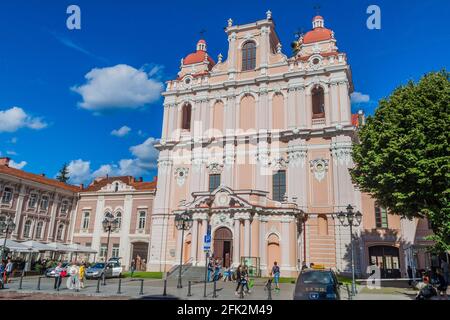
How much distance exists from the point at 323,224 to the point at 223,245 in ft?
33.5

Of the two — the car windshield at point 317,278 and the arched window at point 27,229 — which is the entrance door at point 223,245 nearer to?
the car windshield at point 317,278

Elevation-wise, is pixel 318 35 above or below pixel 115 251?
above

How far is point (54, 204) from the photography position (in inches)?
1892

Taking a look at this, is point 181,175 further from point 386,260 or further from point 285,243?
point 386,260

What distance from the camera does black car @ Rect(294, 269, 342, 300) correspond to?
14.4 m

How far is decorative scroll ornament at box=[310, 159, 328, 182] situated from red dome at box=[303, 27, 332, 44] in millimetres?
15220

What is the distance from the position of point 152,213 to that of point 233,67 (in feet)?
65.3

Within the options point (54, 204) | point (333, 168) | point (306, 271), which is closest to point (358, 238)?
point (333, 168)

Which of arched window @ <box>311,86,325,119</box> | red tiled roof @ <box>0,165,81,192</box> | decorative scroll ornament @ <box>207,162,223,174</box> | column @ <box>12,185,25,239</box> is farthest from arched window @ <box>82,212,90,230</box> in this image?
arched window @ <box>311,86,325,119</box>

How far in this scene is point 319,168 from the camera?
37.9 metres

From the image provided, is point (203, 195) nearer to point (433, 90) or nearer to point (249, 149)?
point (249, 149)

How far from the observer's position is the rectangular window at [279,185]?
38469mm

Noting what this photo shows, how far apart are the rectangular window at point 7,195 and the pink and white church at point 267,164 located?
16637 mm

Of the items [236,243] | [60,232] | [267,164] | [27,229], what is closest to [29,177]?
[27,229]
